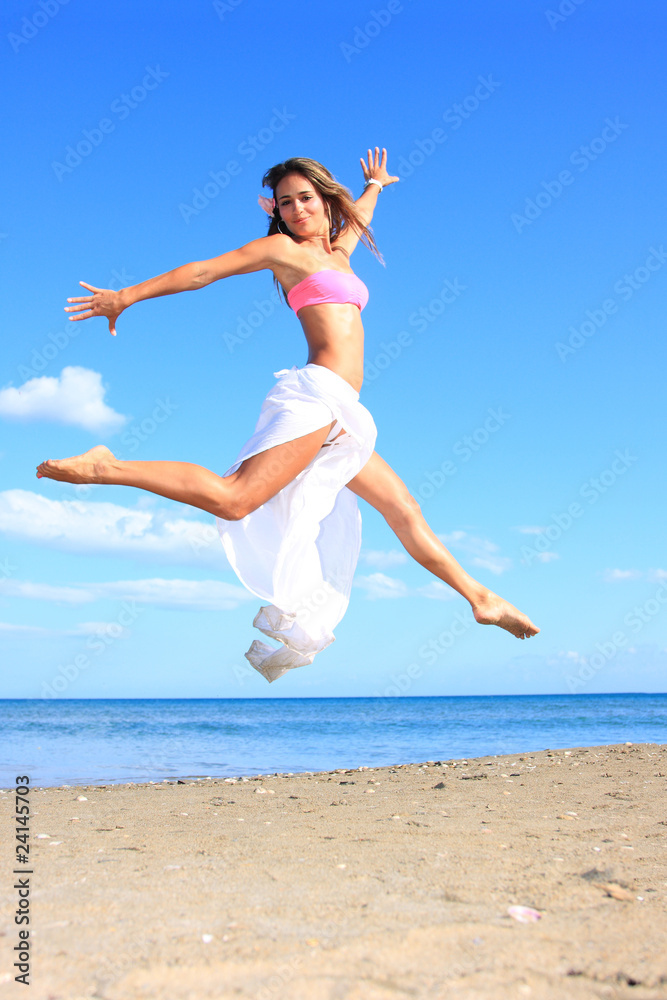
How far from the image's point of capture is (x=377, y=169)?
5465 mm

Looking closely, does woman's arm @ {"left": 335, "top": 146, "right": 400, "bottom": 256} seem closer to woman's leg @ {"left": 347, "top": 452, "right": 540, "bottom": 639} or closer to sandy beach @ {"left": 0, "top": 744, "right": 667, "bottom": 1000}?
woman's leg @ {"left": 347, "top": 452, "right": 540, "bottom": 639}

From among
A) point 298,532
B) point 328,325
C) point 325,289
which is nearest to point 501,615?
point 298,532

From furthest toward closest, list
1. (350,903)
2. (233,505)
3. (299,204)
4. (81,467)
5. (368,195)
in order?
(368,195) < (299,204) < (233,505) < (81,467) < (350,903)

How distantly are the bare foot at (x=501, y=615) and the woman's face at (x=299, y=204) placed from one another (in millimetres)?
2357

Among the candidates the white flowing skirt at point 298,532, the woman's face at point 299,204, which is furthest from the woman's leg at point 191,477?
the woman's face at point 299,204

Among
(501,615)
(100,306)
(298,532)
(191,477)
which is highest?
(100,306)

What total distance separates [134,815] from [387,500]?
9.04 ft

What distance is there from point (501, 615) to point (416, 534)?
2.42ft

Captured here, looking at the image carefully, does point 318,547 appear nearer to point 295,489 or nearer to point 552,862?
point 295,489

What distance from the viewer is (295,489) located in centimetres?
422

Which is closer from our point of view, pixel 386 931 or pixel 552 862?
pixel 386 931

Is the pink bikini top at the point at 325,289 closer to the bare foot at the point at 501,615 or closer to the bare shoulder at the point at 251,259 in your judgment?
the bare shoulder at the point at 251,259

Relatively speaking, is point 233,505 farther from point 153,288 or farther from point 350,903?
point 350,903

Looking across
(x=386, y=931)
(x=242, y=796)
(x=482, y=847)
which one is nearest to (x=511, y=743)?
(x=242, y=796)
